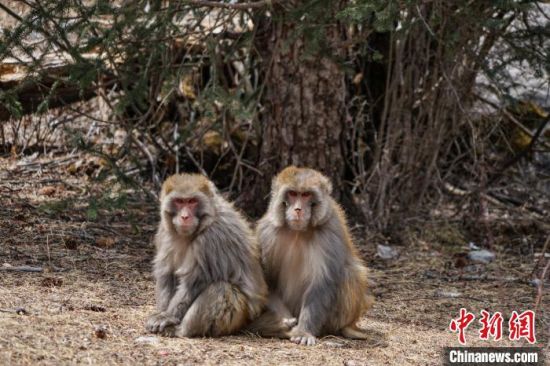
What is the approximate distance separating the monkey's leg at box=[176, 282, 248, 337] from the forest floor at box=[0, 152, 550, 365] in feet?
0.31

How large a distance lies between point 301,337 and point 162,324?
89 cm

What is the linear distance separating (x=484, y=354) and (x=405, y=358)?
56 centimetres

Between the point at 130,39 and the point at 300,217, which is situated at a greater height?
the point at 130,39

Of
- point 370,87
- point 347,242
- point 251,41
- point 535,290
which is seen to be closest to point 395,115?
point 370,87

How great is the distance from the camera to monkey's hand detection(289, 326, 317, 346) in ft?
18.3

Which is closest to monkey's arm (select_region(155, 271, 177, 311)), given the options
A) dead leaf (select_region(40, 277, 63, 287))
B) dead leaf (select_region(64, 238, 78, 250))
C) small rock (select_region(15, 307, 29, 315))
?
small rock (select_region(15, 307, 29, 315))

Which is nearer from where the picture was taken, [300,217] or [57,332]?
[57,332]

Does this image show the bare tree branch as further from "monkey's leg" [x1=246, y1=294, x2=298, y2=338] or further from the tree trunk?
"monkey's leg" [x1=246, y1=294, x2=298, y2=338]

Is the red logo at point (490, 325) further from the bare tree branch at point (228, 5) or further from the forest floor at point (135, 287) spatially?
the bare tree branch at point (228, 5)

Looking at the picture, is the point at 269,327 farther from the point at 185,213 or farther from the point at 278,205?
the point at 185,213

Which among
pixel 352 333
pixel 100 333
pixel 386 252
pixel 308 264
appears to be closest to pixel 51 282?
pixel 100 333

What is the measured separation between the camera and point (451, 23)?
8.15m

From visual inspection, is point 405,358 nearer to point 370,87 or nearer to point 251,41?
point 251,41

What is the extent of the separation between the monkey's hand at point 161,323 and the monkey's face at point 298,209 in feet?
3.20
